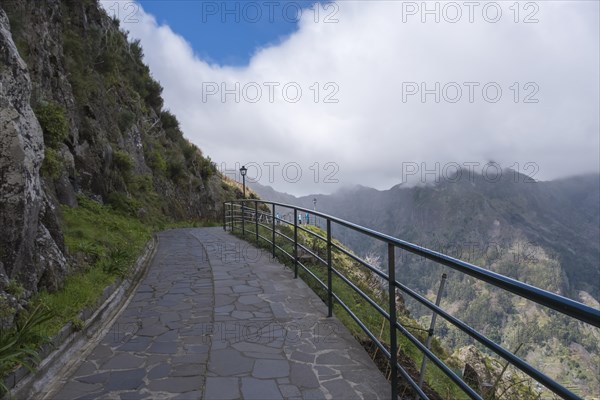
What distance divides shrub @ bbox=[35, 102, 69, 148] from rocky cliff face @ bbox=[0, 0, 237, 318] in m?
0.02

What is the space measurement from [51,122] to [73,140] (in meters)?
3.66

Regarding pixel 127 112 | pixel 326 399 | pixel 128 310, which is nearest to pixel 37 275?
pixel 128 310

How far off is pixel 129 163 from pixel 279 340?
41.3 feet

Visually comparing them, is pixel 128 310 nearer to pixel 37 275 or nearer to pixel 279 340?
pixel 37 275

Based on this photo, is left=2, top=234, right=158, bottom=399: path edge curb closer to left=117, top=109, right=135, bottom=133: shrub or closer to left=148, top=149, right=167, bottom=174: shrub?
left=117, top=109, right=135, bottom=133: shrub

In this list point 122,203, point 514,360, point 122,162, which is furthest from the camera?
point 122,162

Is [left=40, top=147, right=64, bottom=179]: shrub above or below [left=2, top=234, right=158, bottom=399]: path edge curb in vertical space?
above

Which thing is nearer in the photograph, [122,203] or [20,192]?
[20,192]

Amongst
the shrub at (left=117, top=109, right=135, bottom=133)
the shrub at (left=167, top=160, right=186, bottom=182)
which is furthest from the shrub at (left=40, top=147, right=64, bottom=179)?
the shrub at (left=167, top=160, right=186, bottom=182)

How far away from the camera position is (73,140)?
11.5 m

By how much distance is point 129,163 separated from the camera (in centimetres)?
1483

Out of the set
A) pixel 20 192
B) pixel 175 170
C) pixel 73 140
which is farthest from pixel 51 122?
pixel 175 170

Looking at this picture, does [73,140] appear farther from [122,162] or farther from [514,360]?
[514,360]

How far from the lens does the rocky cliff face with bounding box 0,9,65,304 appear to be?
13.2ft
